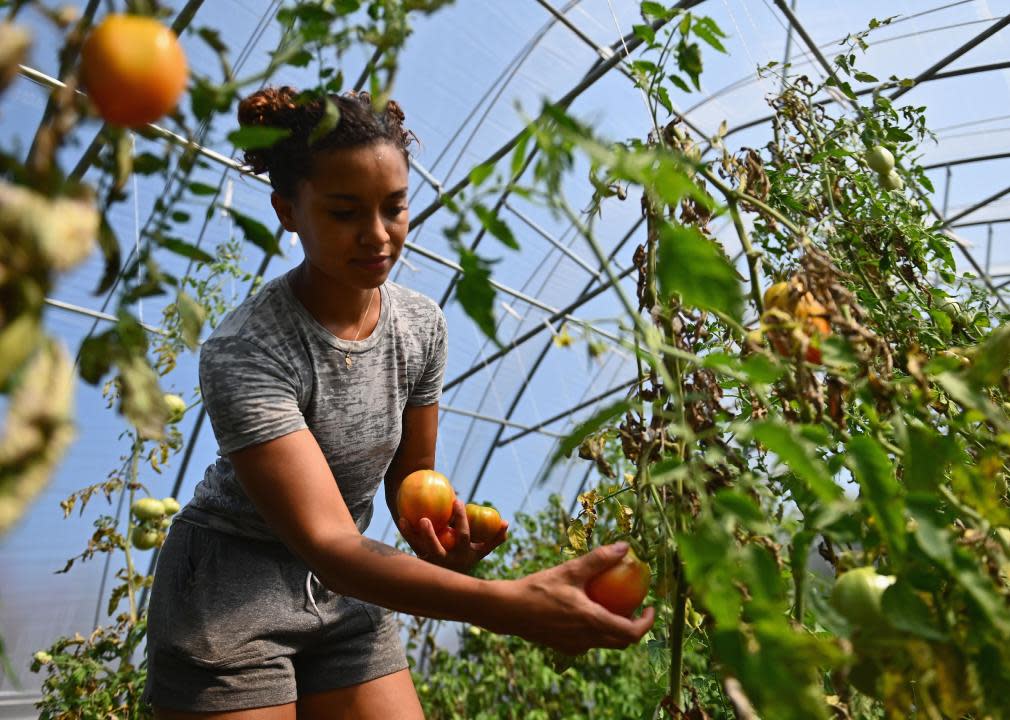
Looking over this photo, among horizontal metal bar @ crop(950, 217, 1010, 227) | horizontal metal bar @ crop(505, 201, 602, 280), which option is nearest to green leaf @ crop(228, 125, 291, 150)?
horizontal metal bar @ crop(505, 201, 602, 280)

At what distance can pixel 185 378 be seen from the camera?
5.15 m

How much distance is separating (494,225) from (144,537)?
2760 millimetres

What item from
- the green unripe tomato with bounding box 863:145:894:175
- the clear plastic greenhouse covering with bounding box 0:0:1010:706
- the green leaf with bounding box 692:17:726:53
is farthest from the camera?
the clear plastic greenhouse covering with bounding box 0:0:1010:706

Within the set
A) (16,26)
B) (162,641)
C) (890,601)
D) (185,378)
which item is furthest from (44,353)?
(185,378)

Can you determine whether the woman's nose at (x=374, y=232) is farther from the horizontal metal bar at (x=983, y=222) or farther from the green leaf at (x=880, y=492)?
the horizontal metal bar at (x=983, y=222)

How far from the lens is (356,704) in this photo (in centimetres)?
162

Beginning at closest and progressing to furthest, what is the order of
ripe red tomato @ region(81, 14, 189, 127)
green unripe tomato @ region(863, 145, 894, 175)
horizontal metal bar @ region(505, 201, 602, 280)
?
ripe red tomato @ region(81, 14, 189, 127)
green unripe tomato @ region(863, 145, 894, 175)
horizontal metal bar @ region(505, 201, 602, 280)

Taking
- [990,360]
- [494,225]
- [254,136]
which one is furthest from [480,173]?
[990,360]

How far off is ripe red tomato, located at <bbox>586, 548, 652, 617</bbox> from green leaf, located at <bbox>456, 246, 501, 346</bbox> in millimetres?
384

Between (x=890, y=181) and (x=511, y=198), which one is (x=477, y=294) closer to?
(x=890, y=181)

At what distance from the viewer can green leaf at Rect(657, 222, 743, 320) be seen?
0.59 m

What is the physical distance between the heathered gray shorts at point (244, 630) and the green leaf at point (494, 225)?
3.52ft

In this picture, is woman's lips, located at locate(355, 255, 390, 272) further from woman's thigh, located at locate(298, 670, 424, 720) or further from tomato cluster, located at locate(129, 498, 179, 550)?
tomato cluster, located at locate(129, 498, 179, 550)

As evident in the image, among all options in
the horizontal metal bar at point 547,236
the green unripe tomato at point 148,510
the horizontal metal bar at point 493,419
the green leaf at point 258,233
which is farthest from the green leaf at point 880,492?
the horizontal metal bar at point 493,419
